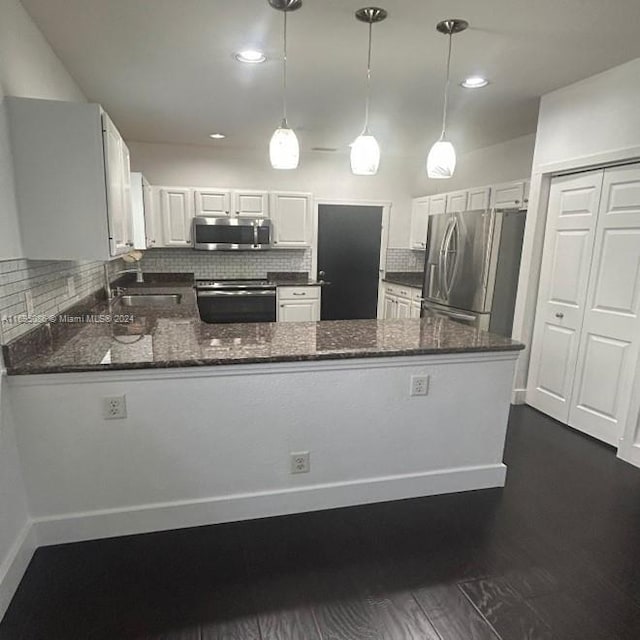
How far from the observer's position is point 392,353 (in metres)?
2.07

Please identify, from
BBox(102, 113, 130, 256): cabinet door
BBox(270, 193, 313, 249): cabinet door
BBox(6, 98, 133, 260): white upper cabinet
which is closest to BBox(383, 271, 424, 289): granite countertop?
BBox(270, 193, 313, 249): cabinet door

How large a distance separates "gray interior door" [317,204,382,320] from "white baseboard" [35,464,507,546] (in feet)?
12.0

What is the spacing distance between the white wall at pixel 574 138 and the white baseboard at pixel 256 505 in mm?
1651

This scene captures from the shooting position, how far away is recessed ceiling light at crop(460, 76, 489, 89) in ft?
9.14

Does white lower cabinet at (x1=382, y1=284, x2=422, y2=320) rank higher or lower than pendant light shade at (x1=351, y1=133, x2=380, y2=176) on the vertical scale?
lower

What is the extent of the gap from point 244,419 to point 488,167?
4174 mm

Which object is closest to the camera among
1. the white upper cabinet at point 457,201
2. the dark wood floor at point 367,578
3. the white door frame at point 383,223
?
the dark wood floor at point 367,578

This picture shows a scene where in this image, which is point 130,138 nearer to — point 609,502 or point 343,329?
point 343,329

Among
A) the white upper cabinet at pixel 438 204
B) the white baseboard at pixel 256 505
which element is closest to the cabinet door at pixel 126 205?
the white baseboard at pixel 256 505

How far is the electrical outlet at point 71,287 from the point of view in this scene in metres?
2.68

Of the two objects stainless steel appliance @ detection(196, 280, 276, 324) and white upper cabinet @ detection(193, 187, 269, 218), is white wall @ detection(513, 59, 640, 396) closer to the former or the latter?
stainless steel appliance @ detection(196, 280, 276, 324)

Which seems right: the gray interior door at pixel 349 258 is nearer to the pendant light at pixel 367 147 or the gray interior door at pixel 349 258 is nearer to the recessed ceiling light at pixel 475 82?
the recessed ceiling light at pixel 475 82

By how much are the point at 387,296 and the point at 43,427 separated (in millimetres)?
4632

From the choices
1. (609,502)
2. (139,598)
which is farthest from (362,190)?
(139,598)
